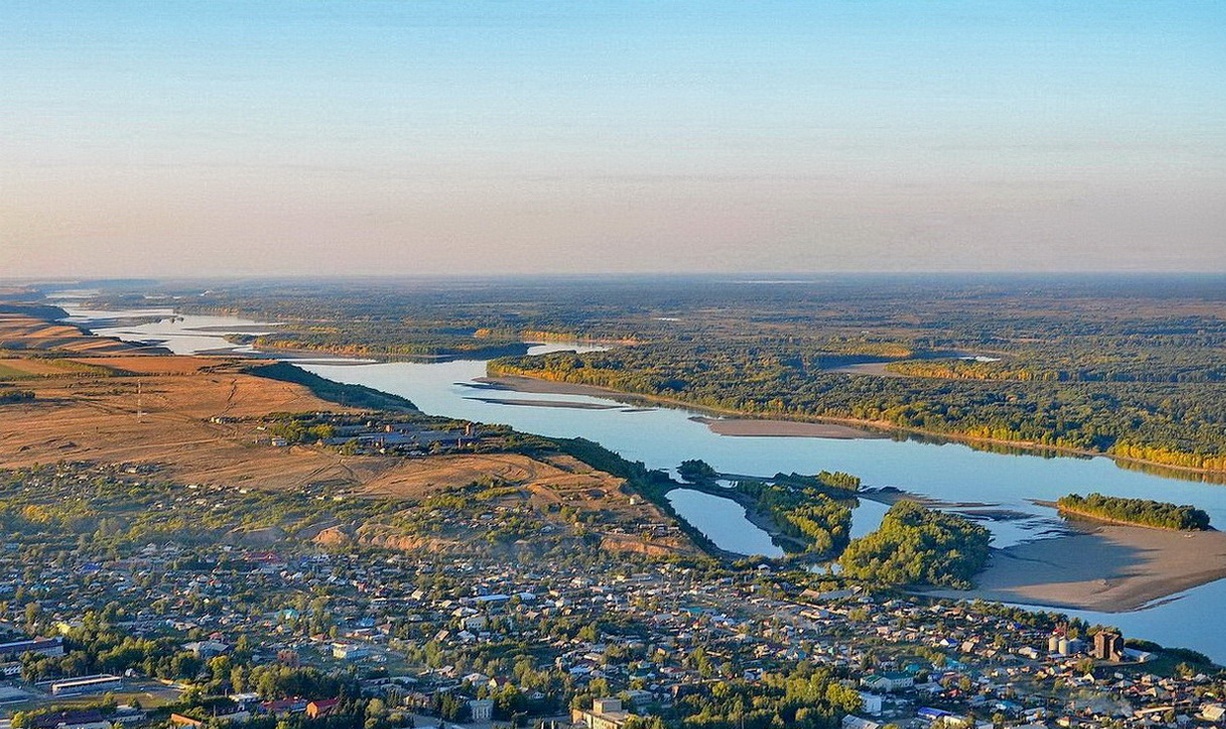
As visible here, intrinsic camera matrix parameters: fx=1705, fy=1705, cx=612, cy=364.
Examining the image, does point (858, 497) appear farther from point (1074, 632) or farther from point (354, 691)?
point (354, 691)

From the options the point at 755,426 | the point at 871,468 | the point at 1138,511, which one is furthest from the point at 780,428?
the point at 1138,511

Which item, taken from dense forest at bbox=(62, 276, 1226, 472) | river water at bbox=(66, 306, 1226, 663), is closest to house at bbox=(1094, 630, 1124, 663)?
river water at bbox=(66, 306, 1226, 663)

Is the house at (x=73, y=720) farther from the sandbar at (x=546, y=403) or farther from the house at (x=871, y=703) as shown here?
the sandbar at (x=546, y=403)

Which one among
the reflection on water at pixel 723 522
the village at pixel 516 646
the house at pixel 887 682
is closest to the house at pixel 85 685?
the village at pixel 516 646

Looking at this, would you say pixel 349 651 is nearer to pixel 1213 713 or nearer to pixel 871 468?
pixel 1213 713

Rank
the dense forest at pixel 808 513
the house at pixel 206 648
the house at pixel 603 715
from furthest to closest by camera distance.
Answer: the dense forest at pixel 808 513 → the house at pixel 206 648 → the house at pixel 603 715

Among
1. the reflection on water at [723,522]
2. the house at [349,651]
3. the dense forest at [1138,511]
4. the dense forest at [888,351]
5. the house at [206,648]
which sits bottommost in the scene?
the reflection on water at [723,522]

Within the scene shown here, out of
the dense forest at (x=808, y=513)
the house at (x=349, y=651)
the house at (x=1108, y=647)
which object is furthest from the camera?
the dense forest at (x=808, y=513)
